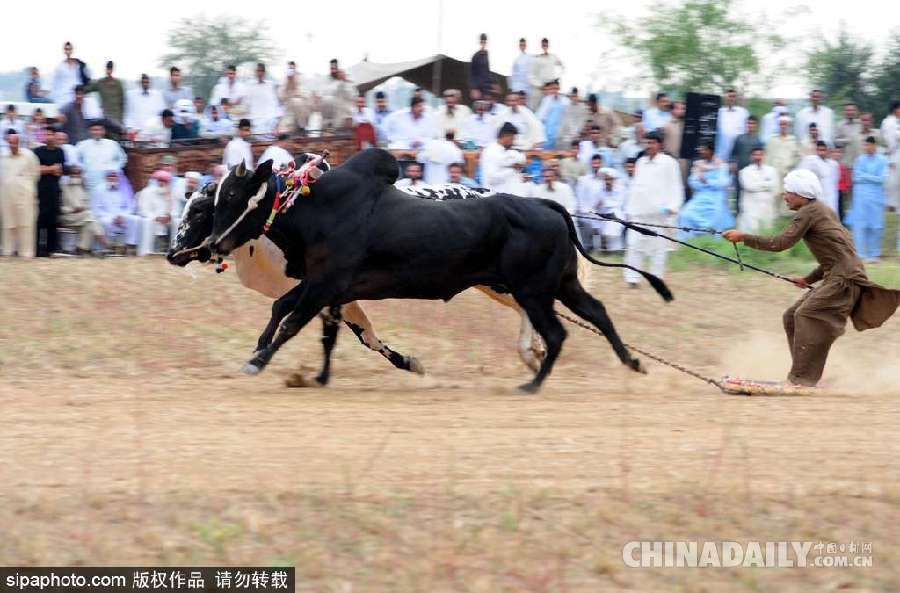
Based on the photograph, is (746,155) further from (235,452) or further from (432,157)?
(235,452)

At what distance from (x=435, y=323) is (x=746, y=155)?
6.31 metres

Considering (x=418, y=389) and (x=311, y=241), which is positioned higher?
(x=311, y=241)

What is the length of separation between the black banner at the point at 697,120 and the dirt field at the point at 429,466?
19.4 ft

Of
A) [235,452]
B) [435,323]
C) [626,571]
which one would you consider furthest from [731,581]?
[435,323]

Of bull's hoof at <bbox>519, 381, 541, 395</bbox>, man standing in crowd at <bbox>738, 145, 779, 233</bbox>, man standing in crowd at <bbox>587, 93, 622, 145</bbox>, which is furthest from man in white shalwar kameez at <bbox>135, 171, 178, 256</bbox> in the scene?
man standing in crowd at <bbox>738, 145, 779, 233</bbox>

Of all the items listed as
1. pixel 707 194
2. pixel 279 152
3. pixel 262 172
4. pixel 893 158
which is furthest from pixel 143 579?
pixel 893 158

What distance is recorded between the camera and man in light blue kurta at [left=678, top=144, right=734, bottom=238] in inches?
710

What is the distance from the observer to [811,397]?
34.1ft

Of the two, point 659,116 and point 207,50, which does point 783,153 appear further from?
point 207,50

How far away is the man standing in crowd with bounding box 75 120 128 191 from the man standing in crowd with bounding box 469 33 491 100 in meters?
5.65

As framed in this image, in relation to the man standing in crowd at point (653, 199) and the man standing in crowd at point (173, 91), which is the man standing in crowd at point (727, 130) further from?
the man standing in crowd at point (173, 91)

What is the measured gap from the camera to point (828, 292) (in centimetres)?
1042

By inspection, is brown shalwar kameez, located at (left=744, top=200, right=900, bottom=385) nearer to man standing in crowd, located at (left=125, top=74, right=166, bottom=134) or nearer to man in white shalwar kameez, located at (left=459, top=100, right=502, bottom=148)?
man in white shalwar kameez, located at (left=459, top=100, right=502, bottom=148)

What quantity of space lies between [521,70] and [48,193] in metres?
7.02
